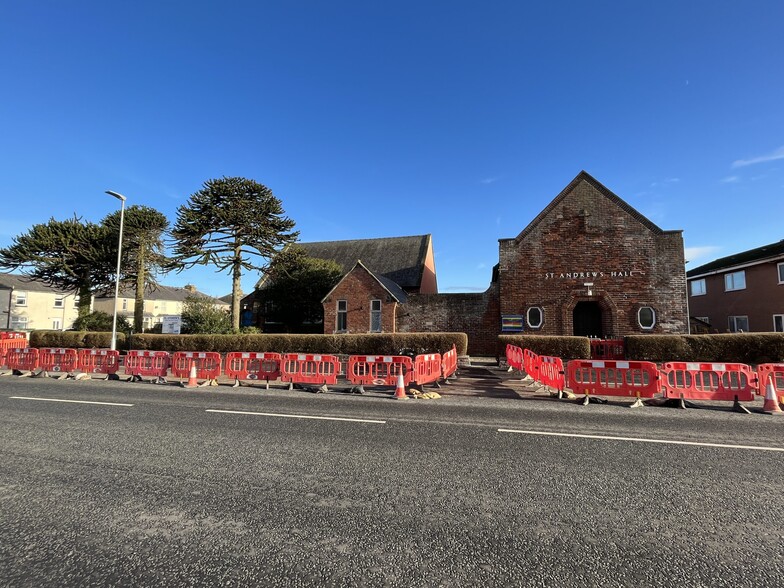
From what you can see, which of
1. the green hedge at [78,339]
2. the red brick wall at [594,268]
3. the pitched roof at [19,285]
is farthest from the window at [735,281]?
the pitched roof at [19,285]

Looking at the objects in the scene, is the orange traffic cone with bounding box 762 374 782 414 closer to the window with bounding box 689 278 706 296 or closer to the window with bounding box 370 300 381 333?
the window with bounding box 370 300 381 333

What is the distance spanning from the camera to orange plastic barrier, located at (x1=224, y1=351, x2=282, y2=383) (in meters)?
12.3

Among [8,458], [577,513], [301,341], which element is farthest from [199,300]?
[577,513]

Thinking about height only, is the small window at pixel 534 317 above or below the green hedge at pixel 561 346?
above

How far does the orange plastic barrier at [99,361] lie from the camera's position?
1365 cm

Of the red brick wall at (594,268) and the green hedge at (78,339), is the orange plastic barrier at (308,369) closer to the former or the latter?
the red brick wall at (594,268)

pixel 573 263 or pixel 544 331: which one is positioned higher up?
pixel 573 263

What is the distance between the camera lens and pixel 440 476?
4535mm

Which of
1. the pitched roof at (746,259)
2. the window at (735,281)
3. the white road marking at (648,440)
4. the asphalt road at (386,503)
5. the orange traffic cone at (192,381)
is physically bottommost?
the white road marking at (648,440)

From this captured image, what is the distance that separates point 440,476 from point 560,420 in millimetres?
4030

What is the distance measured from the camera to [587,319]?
22.3 meters

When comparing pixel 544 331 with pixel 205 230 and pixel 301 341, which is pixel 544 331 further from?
pixel 205 230

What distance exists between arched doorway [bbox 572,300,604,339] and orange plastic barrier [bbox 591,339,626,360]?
2.13 m

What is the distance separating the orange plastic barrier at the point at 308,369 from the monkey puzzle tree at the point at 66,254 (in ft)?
89.6
